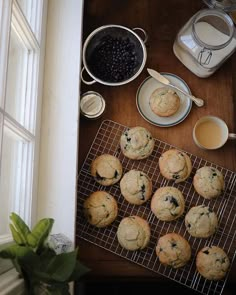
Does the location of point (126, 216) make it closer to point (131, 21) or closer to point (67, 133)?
point (67, 133)

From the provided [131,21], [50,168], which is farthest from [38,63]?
[131,21]

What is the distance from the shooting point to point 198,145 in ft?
3.02

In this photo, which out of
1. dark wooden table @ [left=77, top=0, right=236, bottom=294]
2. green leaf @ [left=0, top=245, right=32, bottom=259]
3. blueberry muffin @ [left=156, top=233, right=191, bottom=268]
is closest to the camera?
green leaf @ [left=0, top=245, right=32, bottom=259]

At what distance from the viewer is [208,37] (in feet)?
2.99

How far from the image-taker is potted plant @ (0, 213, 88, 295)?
1.63ft

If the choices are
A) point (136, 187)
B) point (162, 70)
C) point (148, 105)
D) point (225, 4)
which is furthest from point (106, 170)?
point (225, 4)

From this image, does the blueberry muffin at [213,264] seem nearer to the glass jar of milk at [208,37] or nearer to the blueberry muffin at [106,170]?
the blueberry muffin at [106,170]

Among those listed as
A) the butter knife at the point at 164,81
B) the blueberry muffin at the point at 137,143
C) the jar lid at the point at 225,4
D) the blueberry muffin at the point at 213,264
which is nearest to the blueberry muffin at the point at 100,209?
the blueberry muffin at the point at 137,143

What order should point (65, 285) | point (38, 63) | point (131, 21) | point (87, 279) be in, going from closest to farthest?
1. point (65, 285)
2. point (38, 63)
3. point (87, 279)
4. point (131, 21)

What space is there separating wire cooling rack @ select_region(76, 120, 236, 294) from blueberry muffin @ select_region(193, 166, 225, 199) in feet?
0.10

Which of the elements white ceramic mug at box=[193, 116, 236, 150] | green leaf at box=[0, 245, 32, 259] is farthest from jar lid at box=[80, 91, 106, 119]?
green leaf at box=[0, 245, 32, 259]

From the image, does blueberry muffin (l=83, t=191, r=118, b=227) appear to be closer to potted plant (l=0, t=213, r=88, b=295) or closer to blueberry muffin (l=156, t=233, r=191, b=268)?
blueberry muffin (l=156, t=233, r=191, b=268)

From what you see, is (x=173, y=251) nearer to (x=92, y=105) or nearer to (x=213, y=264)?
(x=213, y=264)

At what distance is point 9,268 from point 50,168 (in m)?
0.26
